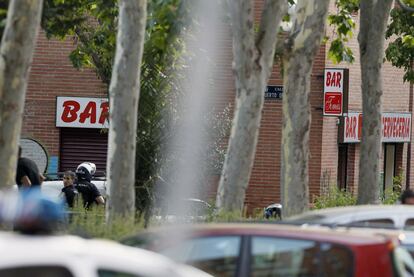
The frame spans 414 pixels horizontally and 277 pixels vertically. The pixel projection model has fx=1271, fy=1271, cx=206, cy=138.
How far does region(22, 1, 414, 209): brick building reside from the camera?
30.2 meters

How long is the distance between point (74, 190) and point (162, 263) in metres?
13.8

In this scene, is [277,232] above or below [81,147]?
below

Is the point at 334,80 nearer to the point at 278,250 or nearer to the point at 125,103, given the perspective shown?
Answer: the point at 125,103

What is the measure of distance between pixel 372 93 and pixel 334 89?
28.4 ft

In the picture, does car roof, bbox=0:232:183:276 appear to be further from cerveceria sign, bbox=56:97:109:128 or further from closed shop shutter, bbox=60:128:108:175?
closed shop shutter, bbox=60:128:108:175

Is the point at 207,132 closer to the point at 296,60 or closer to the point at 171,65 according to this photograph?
the point at 171,65

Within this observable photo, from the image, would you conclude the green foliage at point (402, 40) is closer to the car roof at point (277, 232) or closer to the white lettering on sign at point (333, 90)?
the white lettering on sign at point (333, 90)

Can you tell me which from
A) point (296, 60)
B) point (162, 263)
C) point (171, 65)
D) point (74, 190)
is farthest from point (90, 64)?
point (162, 263)

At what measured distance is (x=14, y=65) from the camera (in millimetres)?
11594

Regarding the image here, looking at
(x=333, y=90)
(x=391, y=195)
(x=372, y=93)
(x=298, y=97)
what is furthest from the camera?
(x=333, y=90)

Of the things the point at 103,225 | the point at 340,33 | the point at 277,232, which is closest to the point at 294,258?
the point at 277,232

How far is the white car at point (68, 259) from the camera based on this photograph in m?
5.07

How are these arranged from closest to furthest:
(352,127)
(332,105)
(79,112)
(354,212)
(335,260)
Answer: (335,260) < (354,212) < (332,105) < (79,112) < (352,127)

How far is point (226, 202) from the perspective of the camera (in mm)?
16547
